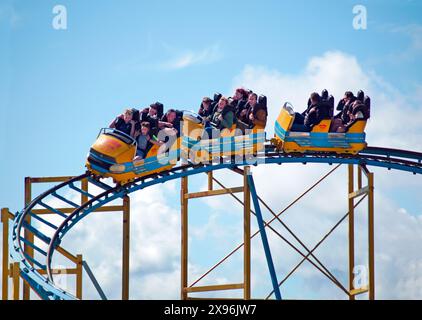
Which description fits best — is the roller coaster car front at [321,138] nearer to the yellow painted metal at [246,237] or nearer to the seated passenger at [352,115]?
the seated passenger at [352,115]

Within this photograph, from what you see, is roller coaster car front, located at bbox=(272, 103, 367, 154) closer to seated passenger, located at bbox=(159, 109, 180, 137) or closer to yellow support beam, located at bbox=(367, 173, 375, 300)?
yellow support beam, located at bbox=(367, 173, 375, 300)

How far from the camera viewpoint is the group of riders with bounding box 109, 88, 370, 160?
11.8m

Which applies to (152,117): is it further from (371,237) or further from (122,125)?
(371,237)

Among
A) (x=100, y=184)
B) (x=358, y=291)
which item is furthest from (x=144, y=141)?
(x=358, y=291)

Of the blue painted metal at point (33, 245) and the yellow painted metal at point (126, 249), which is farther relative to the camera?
the yellow painted metal at point (126, 249)

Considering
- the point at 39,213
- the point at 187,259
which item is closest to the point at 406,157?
the point at 187,259

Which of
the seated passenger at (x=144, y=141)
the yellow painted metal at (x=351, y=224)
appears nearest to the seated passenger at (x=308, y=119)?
the yellow painted metal at (x=351, y=224)

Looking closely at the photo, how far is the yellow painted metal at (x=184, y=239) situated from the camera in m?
12.3

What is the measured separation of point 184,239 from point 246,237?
3.23ft

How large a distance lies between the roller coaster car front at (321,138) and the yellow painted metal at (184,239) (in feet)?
4.76

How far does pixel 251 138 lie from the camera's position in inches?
457

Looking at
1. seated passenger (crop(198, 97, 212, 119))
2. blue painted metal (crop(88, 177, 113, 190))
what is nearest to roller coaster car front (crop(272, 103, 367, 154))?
seated passenger (crop(198, 97, 212, 119))

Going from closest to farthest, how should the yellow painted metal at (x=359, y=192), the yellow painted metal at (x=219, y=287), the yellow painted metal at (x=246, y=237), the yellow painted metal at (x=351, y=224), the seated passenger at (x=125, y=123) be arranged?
the yellow painted metal at (x=246, y=237) < the yellow painted metal at (x=219, y=287) < the seated passenger at (x=125, y=123) < the yellow painted metal at (x=359, y=192) < the yellow painted metal at (x=351, y=224)

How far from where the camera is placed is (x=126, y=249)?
11.8 meters
